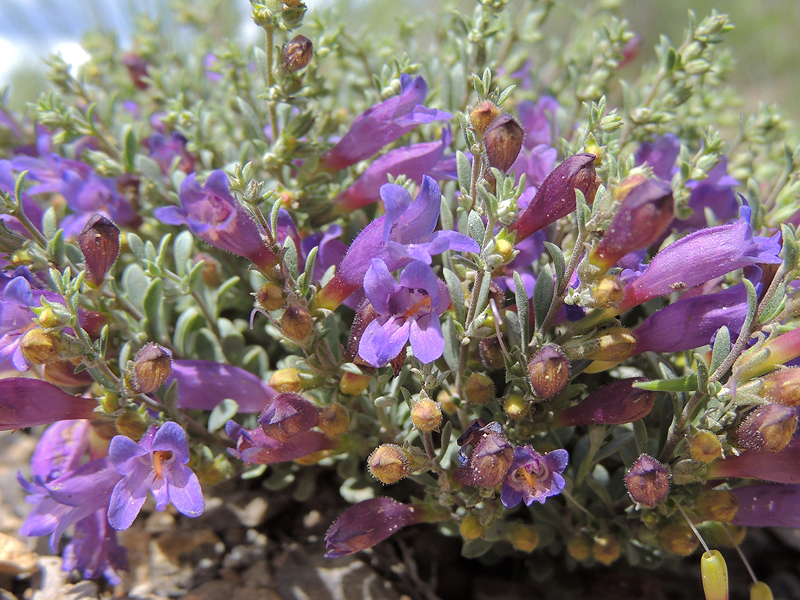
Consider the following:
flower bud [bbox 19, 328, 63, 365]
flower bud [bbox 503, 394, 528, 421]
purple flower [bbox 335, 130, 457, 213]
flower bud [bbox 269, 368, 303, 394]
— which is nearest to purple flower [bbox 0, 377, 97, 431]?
flower bud [bbox 19, 328, 63, 365]

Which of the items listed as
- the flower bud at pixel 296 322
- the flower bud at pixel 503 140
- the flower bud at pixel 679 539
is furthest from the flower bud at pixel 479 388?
the flower bud at pixel 679 539

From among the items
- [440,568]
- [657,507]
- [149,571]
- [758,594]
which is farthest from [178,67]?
[758,594]

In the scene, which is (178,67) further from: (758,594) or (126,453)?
(758,594)

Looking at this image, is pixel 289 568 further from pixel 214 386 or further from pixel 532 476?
pixel 532 476

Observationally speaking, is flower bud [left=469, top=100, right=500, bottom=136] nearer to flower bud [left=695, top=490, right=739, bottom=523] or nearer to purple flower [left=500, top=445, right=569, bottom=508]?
purple flower [left=500, top=445, right=569, bottom=508]

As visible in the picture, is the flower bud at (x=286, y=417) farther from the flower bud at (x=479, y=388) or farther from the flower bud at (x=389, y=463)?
the flower bud at (x=479, y=388)

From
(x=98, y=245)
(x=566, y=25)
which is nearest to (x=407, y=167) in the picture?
(x=98, y=245)
